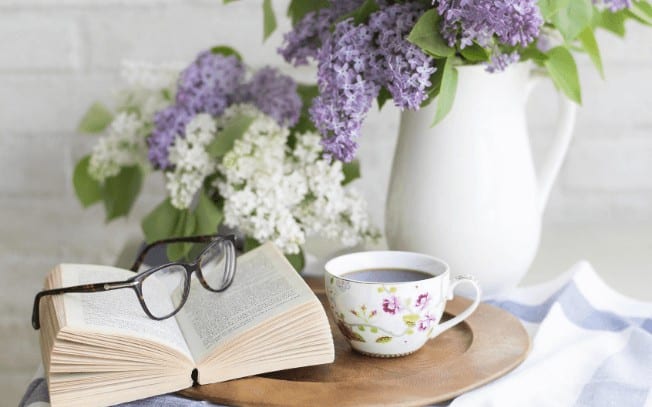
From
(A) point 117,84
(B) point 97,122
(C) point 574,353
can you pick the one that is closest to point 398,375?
(C) point 574,353

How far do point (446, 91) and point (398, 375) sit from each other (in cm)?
25

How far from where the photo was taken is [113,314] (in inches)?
25.8

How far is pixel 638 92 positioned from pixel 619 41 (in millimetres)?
85

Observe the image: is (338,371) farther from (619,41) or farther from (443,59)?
(619,41)

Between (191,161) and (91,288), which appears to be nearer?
(91,288)

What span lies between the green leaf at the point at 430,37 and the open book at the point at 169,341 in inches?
8.8

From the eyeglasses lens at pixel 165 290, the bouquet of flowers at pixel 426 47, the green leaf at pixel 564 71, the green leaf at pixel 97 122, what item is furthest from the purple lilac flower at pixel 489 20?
the green leaf at pixel 97 122

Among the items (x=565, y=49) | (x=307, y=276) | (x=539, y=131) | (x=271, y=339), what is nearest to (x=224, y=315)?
(x=271, y=339)

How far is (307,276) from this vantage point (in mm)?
975

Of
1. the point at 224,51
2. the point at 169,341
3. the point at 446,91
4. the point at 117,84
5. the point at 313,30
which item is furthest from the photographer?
the point at 117,84

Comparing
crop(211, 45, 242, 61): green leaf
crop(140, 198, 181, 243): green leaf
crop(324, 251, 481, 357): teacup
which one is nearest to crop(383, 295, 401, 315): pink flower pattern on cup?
crop(324, 251, 481, 357): teacup

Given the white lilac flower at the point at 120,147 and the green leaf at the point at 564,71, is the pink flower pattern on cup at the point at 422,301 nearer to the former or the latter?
the green leaf at the point at 564,71

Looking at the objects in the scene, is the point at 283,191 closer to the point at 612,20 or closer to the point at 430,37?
the point at 430,37

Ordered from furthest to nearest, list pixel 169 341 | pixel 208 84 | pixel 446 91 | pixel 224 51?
pixel 224 51
pixel 208 84
pixel 446 91
pixel 169 341
